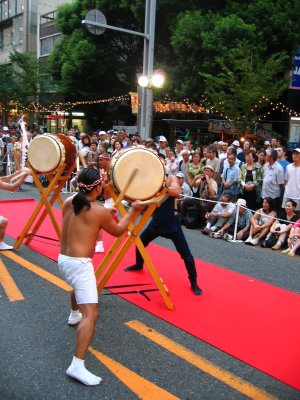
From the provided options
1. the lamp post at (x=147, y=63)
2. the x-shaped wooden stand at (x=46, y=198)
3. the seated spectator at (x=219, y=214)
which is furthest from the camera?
the lamp post at (x=147, y=63)

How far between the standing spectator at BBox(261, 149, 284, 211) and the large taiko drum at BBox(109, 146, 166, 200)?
459 centimetres

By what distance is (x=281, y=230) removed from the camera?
7.95 meters

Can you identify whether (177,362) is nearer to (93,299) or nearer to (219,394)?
(219,394)

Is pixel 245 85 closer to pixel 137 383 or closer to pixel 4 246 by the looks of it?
pixel 4 246

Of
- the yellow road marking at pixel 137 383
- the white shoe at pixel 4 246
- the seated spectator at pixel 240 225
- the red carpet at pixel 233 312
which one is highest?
the seated spectator at pixel 240 225

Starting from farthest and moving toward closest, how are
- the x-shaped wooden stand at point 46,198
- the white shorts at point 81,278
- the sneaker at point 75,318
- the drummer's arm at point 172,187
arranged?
the x-shaped wooden stand at point 46,198
the drummer's arm at point 172,187
the sneaker at point 75,318
the white shorts at point 81,278

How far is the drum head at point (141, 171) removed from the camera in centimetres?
470

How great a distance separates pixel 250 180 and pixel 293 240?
81.1 inches

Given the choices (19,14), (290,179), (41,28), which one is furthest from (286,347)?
(19,14)

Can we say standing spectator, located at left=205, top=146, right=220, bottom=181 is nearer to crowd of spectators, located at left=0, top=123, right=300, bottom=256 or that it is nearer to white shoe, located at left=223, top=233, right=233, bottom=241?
crowd of spectators, located at left=0, top=123, right=300, bottom=256

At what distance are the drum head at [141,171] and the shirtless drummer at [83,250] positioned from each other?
3.02 ft

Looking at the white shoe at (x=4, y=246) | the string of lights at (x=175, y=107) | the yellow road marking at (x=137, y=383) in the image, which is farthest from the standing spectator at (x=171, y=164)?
the yellow road marking at (x=137, y=383)

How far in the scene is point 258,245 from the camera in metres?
8.23

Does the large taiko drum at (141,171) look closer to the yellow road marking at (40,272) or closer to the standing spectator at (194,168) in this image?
the yellow road marking at (40,272)
